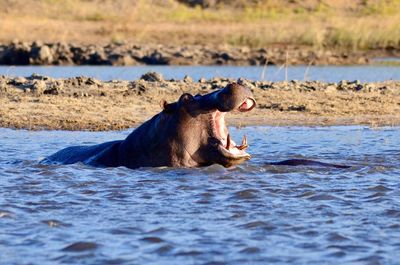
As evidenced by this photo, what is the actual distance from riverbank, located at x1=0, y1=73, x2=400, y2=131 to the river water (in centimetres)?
276

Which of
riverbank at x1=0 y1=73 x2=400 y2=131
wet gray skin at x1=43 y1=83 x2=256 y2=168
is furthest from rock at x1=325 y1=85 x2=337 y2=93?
wet gray skin at x1=43 y1=83 x2=256 y2=168

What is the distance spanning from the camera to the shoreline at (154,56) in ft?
73.6

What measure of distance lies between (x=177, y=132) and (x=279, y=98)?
19.9ft

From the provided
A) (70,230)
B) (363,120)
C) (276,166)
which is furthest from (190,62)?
(70,230)

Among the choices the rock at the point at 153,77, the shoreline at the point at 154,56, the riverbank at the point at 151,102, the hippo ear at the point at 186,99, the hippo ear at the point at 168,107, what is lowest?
the shoreline at the point at 154,56

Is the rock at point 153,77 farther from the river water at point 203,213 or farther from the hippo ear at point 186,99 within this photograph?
the hippo ear at point 186,99

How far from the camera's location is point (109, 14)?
3378 centimetres

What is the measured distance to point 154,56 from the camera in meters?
23.1

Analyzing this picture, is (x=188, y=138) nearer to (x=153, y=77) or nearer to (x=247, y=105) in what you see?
(x=247, y=105)

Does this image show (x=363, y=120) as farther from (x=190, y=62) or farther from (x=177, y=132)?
(x=190, y=62)

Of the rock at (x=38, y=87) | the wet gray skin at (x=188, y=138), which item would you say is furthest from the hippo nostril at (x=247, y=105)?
the rock at (x=38, y=87)

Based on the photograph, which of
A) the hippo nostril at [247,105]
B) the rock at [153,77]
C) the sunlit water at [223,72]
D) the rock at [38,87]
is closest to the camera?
the hippo nostril at [247,105]

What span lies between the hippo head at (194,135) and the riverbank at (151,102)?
385 cm

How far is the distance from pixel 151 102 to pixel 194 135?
5.75 m
